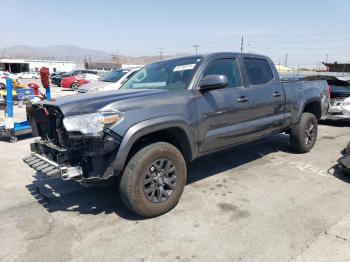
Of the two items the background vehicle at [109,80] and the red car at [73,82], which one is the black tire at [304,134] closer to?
the background vehicle at [109,80]

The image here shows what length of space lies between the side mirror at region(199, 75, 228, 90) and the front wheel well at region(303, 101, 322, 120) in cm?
329

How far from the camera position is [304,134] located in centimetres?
634

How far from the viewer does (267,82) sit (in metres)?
5.45

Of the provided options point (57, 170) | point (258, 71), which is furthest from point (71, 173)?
point (258, 71)

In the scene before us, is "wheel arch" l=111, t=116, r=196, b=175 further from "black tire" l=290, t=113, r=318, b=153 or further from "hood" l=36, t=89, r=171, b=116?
"black tire" l=290, t=113, r=318, b=153

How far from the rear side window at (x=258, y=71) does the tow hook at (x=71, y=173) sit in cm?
292

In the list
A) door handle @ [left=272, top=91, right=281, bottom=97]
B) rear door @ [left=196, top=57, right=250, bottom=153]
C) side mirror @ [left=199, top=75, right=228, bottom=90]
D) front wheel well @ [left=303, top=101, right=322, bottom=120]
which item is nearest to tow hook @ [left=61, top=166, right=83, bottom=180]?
rear door @ [left=196, top=57, right=250, bottom=153]

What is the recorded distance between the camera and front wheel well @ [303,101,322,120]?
6.76m

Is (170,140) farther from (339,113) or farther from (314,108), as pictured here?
(339,113)

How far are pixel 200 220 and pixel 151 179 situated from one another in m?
0.72

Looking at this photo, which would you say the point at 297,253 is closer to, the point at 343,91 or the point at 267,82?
the point at 267,82

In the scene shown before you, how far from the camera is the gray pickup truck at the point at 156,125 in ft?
11.3

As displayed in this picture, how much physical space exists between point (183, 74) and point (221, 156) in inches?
92.2

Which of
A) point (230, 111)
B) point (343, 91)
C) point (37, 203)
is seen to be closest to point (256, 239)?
point (230, 111)
